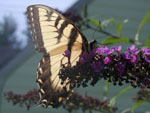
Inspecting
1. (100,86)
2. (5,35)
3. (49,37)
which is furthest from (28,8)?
(5,35)

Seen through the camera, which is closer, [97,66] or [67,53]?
[97,66]

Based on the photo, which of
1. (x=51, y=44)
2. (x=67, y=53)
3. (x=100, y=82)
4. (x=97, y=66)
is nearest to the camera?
(x=97, y=66)

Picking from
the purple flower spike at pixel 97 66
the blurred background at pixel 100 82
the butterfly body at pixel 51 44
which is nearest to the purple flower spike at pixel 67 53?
the butterfly body at pixel 51 44

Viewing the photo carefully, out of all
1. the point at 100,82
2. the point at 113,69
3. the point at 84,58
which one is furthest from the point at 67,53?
the point at 100,82

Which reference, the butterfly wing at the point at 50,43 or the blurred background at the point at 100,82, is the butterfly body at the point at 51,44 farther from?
the blurred background at the point at 100,82

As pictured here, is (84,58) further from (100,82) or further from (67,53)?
→ (100,82)

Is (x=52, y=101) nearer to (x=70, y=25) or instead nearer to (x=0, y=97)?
(x=70, y=25)

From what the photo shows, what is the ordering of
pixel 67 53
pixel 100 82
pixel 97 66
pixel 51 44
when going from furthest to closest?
pixel 100 82
pixel 51 44
pixel 67 53
pixel 97 66
